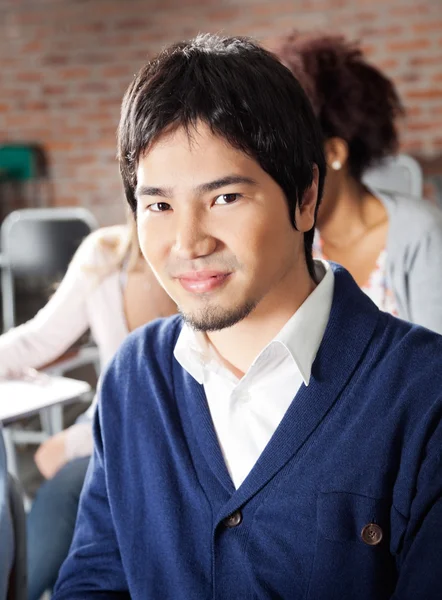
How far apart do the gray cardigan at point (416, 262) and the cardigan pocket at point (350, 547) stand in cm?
87

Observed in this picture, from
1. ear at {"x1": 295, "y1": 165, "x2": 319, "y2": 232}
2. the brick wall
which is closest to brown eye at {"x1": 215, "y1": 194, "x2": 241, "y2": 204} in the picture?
ear at {"x1": 295, "y1": 165, "x2": 319, "y2": 232}

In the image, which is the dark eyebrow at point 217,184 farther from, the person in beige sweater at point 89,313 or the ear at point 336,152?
the ear at point 336,152

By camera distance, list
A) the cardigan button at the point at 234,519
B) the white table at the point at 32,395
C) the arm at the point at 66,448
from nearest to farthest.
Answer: the cardigan button at the point at 234,519 < the white table at the point at 32,395 < the arm at the point at 66,448

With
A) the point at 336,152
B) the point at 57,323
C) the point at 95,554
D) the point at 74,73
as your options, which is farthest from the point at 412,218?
the point at 74,73

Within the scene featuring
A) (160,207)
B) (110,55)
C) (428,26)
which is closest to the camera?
(160,207)

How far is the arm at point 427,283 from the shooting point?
5.41ft

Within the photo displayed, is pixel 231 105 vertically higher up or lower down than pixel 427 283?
higher up

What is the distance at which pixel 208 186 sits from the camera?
2.79 feet

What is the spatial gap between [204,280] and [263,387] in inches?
6.8

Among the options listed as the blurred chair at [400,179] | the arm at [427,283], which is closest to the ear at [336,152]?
the arm at [427,283]

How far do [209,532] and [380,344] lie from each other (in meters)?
0.32

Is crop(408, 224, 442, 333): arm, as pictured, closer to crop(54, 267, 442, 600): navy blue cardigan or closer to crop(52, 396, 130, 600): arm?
crop(54, 267, 442, 600): navy blue cardigan

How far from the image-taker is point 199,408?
38.4 inches

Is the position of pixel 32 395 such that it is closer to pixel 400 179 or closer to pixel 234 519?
pixel 234 519
